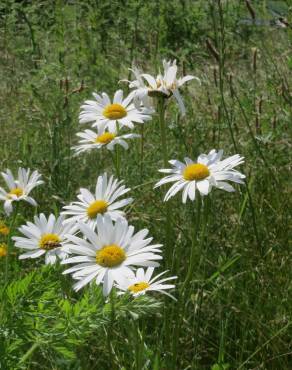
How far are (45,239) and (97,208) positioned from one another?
5.4 inches

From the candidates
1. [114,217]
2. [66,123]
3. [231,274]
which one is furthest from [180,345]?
[66,123]

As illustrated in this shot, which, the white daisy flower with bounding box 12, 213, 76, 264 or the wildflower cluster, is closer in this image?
the wildflower cluster

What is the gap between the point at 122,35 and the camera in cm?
357

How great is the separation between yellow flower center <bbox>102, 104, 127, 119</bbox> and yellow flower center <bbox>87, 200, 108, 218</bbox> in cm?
37

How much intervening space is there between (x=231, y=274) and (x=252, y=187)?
449mm

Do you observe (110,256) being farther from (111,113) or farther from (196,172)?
(111,113)

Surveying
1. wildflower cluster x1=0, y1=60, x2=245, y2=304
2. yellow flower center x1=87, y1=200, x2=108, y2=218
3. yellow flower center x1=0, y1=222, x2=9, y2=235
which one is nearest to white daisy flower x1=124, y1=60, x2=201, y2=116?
wildflower cluster x1=0, y1=60, x2=245, y2=304

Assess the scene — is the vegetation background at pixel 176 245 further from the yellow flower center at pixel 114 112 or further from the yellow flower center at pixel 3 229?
the yellow flower center at pixel 114 112

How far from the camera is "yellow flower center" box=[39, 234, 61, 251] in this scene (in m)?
1.32

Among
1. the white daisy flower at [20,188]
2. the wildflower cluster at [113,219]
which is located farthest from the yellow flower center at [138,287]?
the white daisy flower at [20,188]

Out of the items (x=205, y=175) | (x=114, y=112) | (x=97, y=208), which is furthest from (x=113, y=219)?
(x=114, y=112)

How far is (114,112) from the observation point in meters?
1.65

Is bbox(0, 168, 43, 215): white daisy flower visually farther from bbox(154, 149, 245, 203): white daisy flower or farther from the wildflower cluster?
bbox(154, 149, 245, 203): white daisy flower

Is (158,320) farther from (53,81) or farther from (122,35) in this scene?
(122,35)
